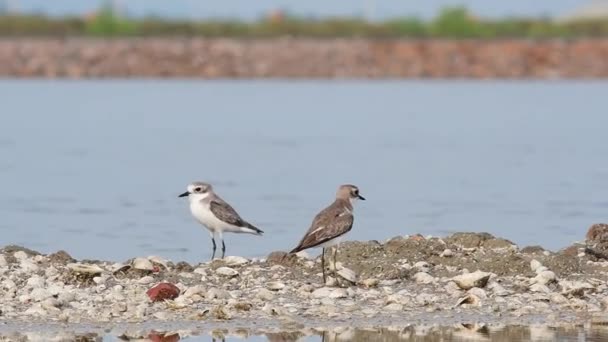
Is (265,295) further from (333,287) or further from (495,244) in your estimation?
(495,244)

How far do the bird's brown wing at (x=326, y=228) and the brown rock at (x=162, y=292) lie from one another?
1.81 meters

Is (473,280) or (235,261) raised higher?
(235,261)

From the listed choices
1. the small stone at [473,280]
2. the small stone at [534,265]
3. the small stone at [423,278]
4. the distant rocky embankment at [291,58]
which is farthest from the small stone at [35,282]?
the distant rocky embankment at [291,58]

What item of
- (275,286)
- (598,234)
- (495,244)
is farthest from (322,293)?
(598,234)

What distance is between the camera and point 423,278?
1759cm

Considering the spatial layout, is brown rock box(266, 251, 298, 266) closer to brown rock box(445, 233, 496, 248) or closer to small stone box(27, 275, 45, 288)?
brown rock box(445, 233, 496, 248)

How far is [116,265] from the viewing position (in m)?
17.8

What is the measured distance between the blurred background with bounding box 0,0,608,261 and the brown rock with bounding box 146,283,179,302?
4172 mm

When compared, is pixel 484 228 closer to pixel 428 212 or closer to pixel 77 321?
pixel 428 212

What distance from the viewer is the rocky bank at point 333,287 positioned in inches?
618

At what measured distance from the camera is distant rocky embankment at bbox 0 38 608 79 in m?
79.1

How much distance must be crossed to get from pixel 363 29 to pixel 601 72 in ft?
42.4

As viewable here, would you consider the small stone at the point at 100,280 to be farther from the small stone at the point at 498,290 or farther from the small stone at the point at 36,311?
the small stone at the point at 498,290

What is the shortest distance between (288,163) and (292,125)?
14.5 metres
